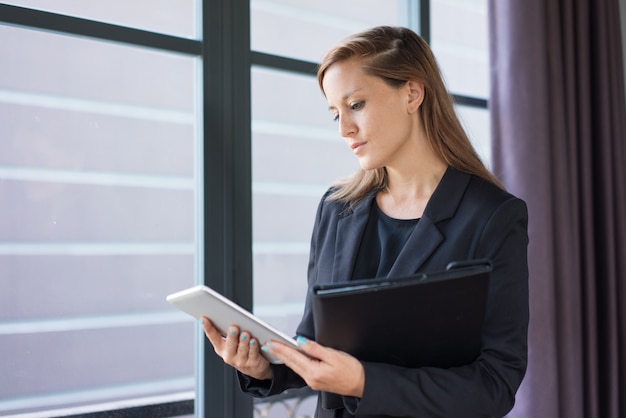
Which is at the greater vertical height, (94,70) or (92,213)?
(94,70)

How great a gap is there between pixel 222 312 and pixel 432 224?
0.44 meters

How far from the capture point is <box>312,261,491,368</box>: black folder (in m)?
0.91

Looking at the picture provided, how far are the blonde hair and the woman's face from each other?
0.06 feet

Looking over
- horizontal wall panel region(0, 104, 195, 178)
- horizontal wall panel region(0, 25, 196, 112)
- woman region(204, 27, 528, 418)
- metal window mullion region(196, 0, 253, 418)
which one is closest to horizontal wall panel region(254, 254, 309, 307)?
metal window mullion region(196, 0, 253, 418)

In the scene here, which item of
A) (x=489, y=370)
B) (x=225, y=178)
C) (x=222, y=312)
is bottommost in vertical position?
(x=489, y=370)

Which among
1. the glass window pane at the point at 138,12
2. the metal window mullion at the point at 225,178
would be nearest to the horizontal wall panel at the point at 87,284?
the metal window mullion at the point at 225,178

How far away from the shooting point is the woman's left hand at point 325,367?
37.2 inches

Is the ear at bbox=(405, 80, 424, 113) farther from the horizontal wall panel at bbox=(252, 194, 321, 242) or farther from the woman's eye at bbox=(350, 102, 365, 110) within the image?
the horizontal wall panel at bbox=(252, 194, 321, 242)

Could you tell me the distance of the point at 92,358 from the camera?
171 centimetres

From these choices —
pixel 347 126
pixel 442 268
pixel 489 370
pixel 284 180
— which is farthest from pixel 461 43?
pixel 489 370

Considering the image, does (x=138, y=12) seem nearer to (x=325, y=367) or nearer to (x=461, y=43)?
(x=325, y=367)

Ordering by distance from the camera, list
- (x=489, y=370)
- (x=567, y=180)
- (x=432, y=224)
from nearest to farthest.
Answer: (x=489, y=370) < (x=432, y=224) < (x=567, y=180)

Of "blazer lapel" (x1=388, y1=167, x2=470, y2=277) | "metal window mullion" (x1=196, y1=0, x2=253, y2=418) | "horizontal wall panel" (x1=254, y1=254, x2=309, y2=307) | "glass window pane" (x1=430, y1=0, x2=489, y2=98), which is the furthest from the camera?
"glass window pane" (x1=430, y1=0, x2=489, y2=98)

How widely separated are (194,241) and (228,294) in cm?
19
